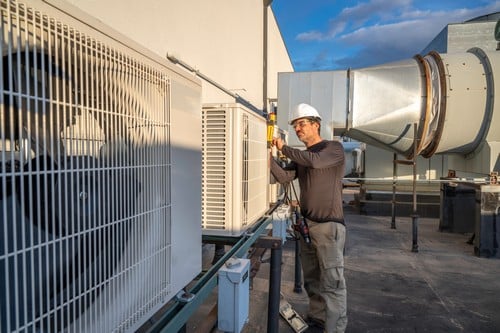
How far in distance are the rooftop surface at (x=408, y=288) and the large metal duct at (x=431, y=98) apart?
1881 millimetres

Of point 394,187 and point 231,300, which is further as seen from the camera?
point 394,187

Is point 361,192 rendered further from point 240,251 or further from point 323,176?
point 240,251

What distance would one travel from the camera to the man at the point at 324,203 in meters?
2.40

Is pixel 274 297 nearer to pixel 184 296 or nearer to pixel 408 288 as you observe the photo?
pixel 184 296

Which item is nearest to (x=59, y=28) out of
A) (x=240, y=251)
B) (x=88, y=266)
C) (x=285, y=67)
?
(x=88, y=266)

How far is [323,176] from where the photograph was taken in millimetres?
2490

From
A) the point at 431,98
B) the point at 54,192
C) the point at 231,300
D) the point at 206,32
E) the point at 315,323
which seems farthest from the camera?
the point at 431,98

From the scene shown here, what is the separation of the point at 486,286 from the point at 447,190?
8.89 feet

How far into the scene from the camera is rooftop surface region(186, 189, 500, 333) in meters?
2.92

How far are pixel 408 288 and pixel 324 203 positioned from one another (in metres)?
2.09

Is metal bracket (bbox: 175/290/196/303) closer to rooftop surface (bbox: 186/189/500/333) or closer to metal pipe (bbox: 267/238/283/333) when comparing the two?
metal pipe (bbox: 267/238/283/333)

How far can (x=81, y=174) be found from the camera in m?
0.70

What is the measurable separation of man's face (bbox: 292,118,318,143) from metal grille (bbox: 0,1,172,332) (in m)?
1.71

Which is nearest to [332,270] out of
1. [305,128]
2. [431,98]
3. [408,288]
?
[305,128]
